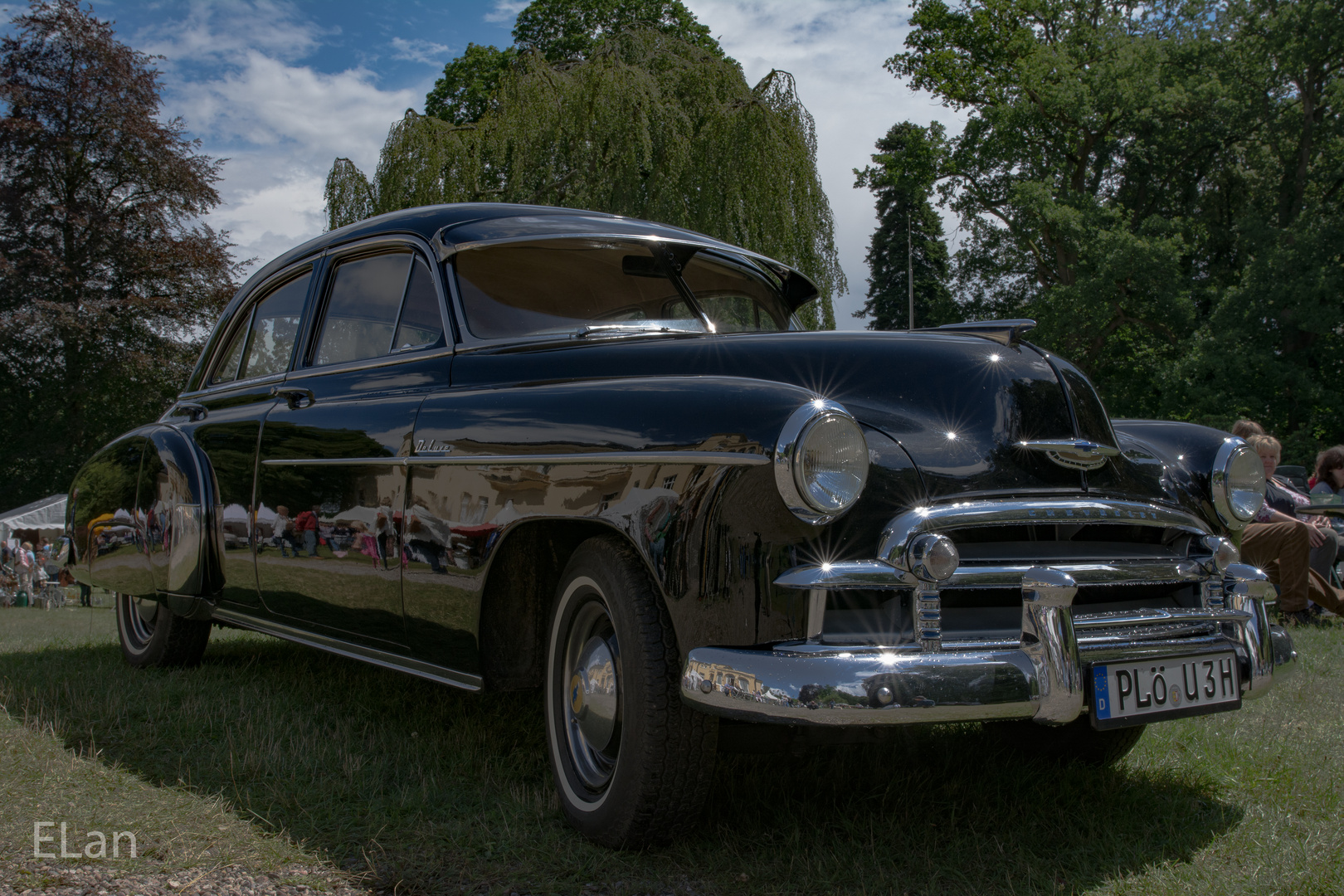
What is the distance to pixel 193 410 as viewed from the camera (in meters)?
4.45

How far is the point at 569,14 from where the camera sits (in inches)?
1024

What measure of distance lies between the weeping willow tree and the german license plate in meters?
11.7

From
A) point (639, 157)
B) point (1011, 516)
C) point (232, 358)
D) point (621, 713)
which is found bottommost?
point (621, 713)

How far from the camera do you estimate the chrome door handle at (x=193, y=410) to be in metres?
4.36

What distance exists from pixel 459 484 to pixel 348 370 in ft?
3.19

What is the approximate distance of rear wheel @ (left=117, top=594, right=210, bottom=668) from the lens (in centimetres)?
466

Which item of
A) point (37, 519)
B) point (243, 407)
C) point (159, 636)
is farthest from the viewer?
point (37, 519)

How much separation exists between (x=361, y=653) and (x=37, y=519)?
22197 mm

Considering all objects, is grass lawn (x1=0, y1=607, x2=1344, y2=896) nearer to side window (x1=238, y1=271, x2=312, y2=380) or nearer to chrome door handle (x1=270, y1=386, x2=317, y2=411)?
chrome door handle (x1=270, y1=386, x2=317, y2=411)

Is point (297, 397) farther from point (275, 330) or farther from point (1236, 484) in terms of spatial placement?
point (1236, 484)

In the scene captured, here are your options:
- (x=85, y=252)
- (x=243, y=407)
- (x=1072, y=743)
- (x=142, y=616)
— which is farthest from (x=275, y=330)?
(x=85, y=252)

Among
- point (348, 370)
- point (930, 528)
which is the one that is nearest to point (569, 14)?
point (348, 370)

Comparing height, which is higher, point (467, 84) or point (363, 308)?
point (467, 84)

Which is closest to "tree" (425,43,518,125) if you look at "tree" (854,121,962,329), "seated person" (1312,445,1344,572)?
"tree" (854,121,962,329)
